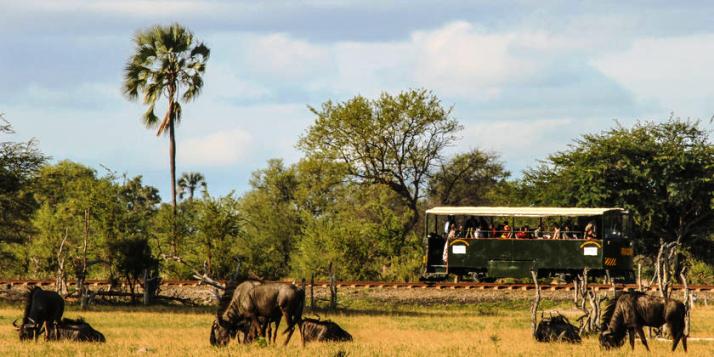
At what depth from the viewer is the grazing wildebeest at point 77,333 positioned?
26797 millimetres

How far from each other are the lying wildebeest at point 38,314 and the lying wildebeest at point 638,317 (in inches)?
499

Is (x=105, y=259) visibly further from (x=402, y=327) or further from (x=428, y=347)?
(x=428, y=347)

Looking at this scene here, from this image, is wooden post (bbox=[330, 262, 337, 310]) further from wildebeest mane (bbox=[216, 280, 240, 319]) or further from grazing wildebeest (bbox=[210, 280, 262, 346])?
grazing wildebeest (bbox=[210, 280, 262, 346])

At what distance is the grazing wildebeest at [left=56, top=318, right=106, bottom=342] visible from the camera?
2680 cm

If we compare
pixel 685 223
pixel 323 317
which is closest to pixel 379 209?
pixel 685 223

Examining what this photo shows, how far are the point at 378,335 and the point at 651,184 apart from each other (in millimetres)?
33950

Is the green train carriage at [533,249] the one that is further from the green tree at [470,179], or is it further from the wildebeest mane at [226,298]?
the green tree at [470,179]

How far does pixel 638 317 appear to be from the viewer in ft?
81.7

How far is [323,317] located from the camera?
36500 millimetres

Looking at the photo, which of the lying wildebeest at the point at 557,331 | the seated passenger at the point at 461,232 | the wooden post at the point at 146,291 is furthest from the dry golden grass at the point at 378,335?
the seated passenger at the point at 461,232

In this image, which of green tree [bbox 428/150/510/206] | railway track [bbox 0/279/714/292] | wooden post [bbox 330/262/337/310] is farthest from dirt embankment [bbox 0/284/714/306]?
green tree [bbox 428/150/510/206]

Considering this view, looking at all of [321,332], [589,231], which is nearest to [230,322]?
[321,332]

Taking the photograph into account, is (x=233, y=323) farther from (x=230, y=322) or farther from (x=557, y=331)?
(x=557, y=331)

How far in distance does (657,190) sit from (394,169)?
57.2ft
